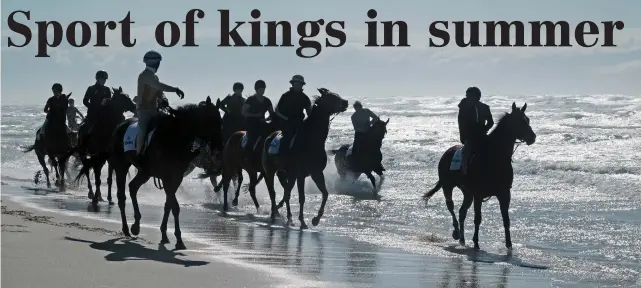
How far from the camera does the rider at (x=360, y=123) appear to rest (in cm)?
2616

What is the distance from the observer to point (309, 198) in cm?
2361

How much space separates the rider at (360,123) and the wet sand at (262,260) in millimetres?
9894

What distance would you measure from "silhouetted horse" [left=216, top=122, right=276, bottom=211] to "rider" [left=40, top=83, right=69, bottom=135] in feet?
12.6

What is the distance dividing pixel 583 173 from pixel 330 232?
16.6 metres

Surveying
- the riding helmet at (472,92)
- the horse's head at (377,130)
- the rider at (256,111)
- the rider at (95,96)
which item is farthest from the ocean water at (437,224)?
the riding helmet at (472,92)

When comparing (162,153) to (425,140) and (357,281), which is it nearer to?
(357,281)

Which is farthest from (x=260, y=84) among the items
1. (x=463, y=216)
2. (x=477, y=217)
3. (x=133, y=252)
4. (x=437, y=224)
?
(x=133, y=252)

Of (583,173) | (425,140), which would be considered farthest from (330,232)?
(425,140)

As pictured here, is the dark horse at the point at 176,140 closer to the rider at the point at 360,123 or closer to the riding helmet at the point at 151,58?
the riding helmet at the point at 151,58

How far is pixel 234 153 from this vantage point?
2067 cm

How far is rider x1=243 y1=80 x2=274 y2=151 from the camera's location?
1961 cm

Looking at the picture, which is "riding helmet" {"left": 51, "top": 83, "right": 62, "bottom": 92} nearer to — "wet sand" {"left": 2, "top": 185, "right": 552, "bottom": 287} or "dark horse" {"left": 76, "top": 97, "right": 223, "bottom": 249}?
"wet sand" {"left": 2, "top": 185, "right": 552, "bottom": 287}

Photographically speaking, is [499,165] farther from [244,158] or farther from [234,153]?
[234,153]

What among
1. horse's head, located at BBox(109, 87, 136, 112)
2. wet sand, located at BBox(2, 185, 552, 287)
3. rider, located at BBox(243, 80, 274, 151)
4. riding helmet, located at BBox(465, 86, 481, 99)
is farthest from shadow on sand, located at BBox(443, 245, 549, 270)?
horse's head, located at BBox(109, 87, 136, 112)
